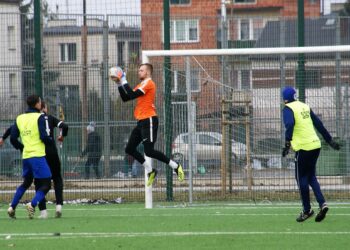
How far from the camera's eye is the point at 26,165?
47.8 ft

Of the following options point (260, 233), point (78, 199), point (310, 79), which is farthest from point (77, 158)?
point (260, 233)

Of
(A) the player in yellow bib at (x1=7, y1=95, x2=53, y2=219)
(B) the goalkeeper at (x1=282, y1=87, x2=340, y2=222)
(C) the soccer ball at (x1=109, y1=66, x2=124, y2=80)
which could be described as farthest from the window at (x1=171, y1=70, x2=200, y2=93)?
(B) the goalkeeper at (x1=282, y1=87, x2=340, y2=222)

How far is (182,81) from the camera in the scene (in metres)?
19.0

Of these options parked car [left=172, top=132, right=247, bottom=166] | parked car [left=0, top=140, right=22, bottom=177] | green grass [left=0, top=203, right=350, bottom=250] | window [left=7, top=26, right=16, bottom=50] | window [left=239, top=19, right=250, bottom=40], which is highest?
window [left=239, top=19, right=250, bottom=40]

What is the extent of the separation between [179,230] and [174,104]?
22.6 feet

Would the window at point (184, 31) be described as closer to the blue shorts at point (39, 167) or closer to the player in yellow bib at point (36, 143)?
the player in yellow bib at point (36, 143)

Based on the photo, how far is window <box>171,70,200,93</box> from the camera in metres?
18.8

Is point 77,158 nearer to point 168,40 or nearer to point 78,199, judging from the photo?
point 78,199

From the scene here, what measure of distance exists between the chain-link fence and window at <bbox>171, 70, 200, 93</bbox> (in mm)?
20

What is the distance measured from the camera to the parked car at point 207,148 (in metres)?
18.9

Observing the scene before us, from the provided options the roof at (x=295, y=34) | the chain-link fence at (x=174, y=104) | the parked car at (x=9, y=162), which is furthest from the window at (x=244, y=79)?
the parked car at (x=9, y=162)

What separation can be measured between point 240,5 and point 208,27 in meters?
30.1

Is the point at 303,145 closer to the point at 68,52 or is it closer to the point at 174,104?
the point at 174,104

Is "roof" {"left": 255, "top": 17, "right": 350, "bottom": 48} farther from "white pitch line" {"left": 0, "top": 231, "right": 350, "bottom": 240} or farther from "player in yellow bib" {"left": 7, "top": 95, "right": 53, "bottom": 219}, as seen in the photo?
"white pitch line" {"left": 0, "top": 231, "right": 350, "bottom": 240}
